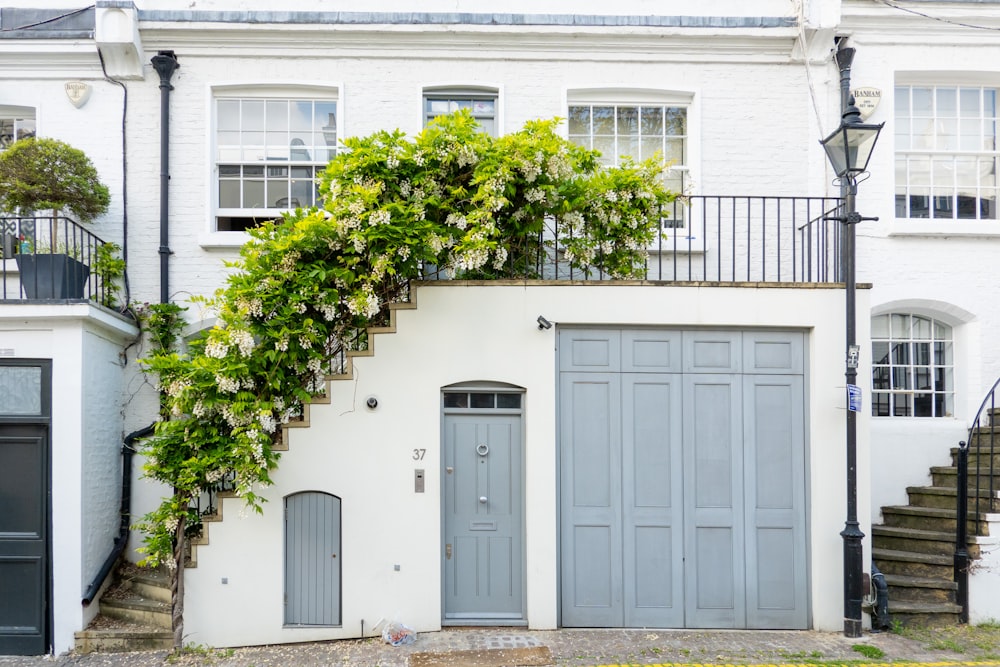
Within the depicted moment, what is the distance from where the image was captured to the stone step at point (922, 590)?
7.77m

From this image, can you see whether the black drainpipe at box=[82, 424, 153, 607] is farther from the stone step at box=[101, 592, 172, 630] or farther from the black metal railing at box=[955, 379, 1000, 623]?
the black metal railing at box=[955, 379, 1000, 623]

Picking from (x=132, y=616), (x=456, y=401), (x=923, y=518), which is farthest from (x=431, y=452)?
(x=923, y=518)

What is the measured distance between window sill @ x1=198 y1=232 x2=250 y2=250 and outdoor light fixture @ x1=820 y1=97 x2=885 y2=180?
630cm

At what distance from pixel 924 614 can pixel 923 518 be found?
1251mm

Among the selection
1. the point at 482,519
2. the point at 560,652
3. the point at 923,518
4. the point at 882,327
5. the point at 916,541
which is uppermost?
the point at 882,327

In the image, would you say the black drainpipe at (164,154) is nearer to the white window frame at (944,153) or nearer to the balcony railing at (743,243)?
the balcony railing at (743,243)

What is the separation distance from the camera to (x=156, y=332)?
8.48 metres

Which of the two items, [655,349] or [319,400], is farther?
[655,349]

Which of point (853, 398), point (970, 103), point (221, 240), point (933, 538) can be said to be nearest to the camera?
point (853, 398)

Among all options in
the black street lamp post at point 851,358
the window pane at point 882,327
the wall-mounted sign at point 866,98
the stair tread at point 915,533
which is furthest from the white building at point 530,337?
the stair tread at point 915,533

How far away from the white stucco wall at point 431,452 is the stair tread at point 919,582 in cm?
80

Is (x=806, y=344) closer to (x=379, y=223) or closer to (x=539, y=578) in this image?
(x=539, y=578)

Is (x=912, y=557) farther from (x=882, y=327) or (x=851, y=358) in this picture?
(x=882, y=327)

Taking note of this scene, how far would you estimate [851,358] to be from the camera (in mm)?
7359
